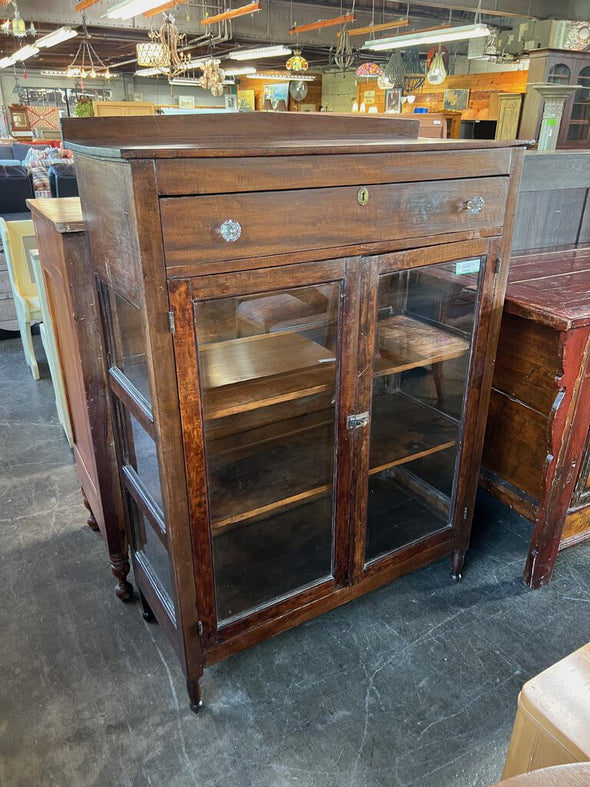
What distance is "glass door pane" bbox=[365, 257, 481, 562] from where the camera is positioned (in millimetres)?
1566

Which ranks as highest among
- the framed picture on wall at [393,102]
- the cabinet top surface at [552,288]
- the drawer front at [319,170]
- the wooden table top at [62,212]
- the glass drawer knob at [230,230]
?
the framed picture on wall at [393,102]

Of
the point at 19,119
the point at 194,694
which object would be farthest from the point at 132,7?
the point at 19,119

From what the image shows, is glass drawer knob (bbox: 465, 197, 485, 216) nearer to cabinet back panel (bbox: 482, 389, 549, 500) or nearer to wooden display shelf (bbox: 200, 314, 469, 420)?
wooden display shelf (bbox: 200, 314, 469, 420)

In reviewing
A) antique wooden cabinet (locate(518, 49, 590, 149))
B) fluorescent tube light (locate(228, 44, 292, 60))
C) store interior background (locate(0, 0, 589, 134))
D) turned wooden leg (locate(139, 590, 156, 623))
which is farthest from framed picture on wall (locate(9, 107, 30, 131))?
turned wooden leg (locate(139, 590, 156, 623))

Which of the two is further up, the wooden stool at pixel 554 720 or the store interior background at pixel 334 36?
the store interior background at pixel 334 36

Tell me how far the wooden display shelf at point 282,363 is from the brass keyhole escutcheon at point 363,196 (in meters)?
0.34

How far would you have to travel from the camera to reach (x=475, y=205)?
142 centimetres

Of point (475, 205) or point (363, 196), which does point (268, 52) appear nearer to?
point (475, 205)

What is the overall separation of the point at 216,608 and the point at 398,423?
2.49ft

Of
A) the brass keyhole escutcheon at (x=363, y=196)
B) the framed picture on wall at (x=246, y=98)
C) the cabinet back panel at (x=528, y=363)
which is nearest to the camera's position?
the brass keyhole escutcheon at (x=363, y=196)

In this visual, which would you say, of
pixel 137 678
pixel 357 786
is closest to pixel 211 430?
pixel 137 678

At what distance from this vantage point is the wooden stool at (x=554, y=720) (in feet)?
2.50

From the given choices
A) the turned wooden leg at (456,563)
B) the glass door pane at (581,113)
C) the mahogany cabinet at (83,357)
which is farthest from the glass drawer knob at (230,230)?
the glass door pane at (581,113)

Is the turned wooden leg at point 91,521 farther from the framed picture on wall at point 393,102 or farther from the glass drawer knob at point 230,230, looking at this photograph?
the framed picture on wall at point 393,102
